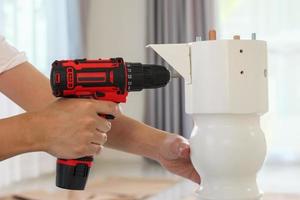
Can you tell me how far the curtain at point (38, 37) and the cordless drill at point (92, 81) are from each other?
4.76ft

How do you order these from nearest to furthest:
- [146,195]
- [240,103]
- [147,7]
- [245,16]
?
[240,103] < [146,195] < [245,16] < [147,7]

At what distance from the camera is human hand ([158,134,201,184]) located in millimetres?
918

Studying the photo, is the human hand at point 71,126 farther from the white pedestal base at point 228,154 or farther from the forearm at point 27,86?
the forearm at point 27,86

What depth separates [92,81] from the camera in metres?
0.74

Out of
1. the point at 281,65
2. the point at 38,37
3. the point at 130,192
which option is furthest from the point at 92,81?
the point at 281,65

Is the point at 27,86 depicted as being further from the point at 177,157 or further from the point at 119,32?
the point at 119,32

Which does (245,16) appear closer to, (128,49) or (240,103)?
(128,49)

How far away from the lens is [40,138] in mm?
797

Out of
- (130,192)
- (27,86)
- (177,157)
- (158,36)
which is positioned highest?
(158,36)

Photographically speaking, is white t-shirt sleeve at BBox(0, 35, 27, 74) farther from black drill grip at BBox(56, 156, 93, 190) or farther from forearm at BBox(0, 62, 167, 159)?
black drill grip at BBox(56, 156, 93, 190)

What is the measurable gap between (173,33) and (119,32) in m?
0.37

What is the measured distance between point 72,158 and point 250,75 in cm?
28

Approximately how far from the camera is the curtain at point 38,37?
237cm

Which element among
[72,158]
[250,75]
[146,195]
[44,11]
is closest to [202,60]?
[250,75]
